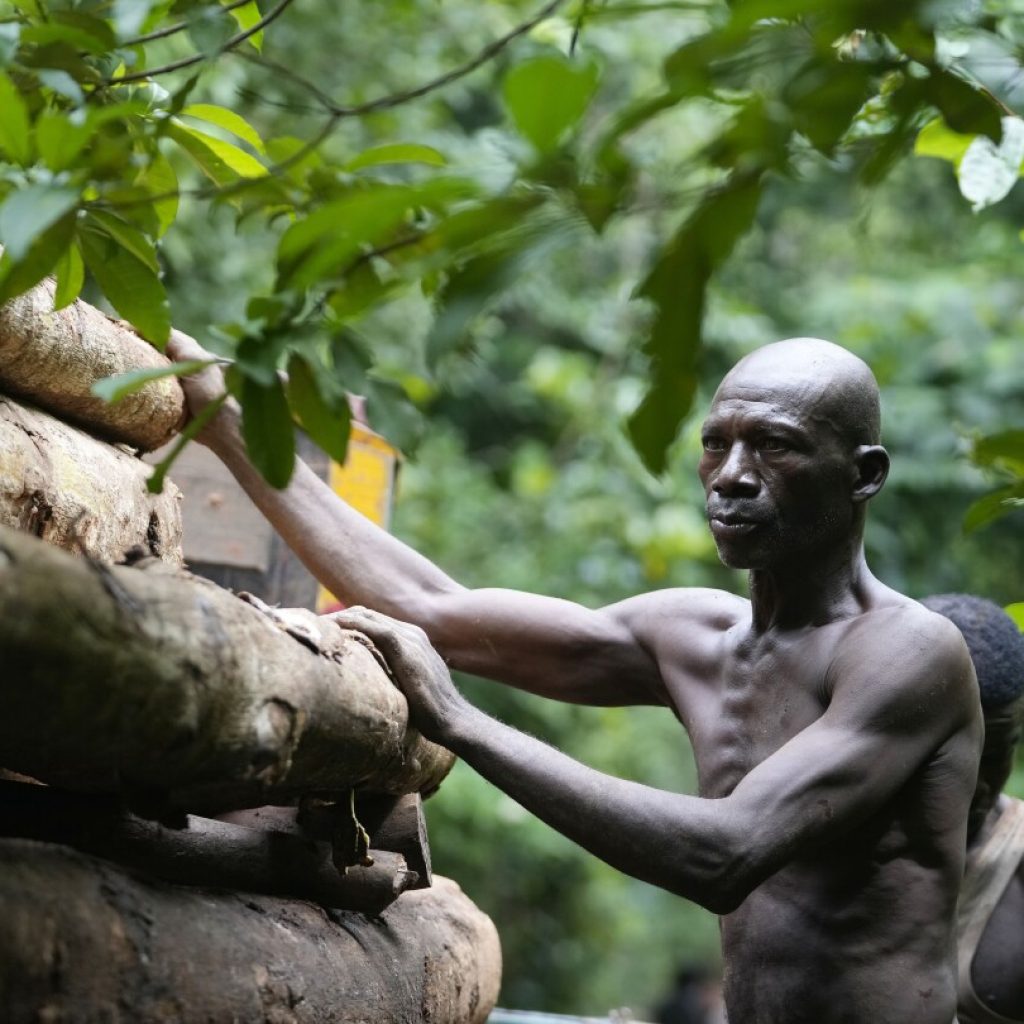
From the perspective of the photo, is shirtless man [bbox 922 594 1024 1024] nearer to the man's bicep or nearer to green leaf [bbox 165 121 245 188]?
the man's bicep

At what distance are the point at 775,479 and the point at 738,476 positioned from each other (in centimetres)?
6

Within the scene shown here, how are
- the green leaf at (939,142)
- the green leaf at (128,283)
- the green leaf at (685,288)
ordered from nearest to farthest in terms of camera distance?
1. the green leaf at (685,288)
2. the green leaf at (128,283)
3. the green leaf at (939,142)

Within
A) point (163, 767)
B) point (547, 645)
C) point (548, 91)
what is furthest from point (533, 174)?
point (547, 645)

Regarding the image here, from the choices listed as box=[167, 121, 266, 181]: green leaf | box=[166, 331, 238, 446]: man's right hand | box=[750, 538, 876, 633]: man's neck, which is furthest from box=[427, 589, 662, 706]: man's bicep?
box=[167, 121, 266, 181]: green leaf

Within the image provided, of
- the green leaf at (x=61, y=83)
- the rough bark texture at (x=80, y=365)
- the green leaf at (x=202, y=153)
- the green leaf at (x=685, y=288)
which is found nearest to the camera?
the green leaf at (x=685, y=288)

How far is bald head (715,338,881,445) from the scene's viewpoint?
2531mm

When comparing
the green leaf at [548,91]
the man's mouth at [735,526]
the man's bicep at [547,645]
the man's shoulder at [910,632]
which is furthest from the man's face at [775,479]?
the green leaf at [548,91]

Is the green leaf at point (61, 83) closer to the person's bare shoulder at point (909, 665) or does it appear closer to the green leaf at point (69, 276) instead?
the green leaf at point (69, 276)

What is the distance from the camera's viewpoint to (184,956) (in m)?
1.78

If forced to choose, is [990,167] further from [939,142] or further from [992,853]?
[992,853]

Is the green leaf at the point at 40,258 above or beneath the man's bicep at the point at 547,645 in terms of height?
above

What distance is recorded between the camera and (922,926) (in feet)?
7.97

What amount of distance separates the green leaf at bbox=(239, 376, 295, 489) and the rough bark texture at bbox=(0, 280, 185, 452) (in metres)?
0.66

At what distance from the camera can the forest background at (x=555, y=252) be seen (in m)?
1.22
